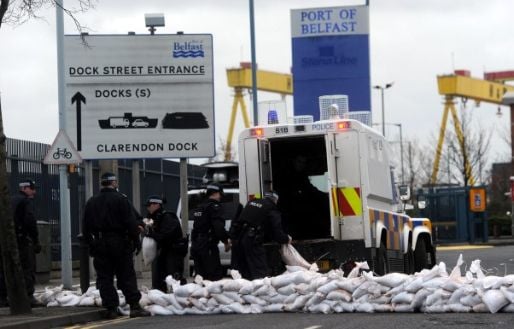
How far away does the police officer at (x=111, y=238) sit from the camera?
52.8ft

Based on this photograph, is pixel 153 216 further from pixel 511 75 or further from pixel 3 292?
pixel 511 75

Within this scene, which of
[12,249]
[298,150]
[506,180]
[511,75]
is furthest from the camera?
[511,75]

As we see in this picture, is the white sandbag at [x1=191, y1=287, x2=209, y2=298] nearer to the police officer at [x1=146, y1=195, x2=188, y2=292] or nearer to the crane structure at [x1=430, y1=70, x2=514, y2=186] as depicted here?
the police officer at [x1=146, y1=195, x2=188, y2=292]

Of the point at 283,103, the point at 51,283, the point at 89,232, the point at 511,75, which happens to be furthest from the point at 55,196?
the point at 511,75

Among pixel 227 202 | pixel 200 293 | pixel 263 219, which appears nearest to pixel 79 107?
pixel 227 202

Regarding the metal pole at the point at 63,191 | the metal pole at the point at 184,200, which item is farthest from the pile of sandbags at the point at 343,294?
the metal pole at the point at 184,200

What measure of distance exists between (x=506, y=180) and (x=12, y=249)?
68.1m

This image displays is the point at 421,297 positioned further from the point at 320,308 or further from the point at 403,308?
the point at 320,308

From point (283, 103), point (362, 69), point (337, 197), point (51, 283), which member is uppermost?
point (362, 69)

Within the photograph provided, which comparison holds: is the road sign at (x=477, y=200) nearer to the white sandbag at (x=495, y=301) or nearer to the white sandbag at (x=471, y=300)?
the white sandbag at (x=471, y=300)

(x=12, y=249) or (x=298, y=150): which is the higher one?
(x=298, y=150)

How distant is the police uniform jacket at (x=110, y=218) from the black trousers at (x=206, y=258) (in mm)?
2145

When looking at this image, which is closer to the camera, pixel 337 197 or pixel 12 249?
pixel 12 249

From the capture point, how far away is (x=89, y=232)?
53.2 feet
